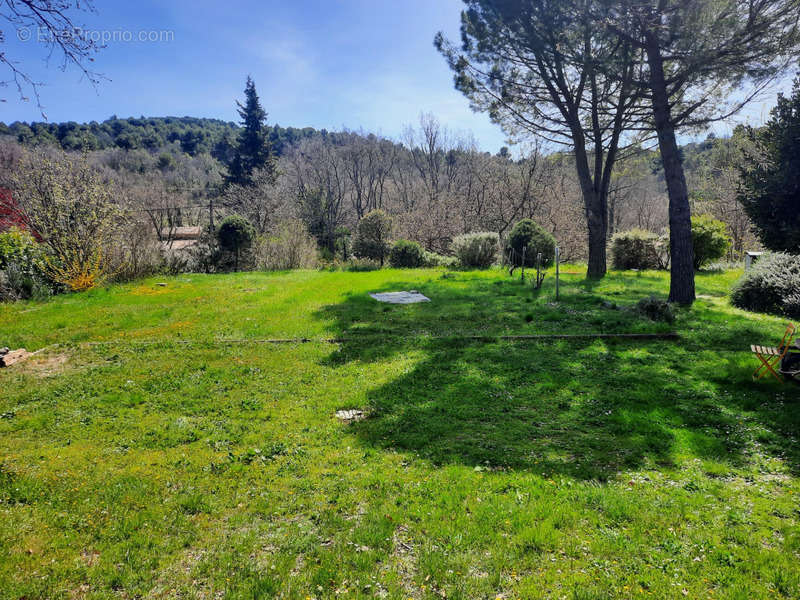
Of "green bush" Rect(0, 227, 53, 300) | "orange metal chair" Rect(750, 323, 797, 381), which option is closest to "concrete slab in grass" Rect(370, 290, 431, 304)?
"orange metal chair" Rect(750, 323, 797, 381)

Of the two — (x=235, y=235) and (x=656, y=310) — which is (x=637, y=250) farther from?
(x=235, y=235)

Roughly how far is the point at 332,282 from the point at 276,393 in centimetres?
807

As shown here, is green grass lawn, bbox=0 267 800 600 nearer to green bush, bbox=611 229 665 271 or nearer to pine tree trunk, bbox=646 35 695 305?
pine tree trunk, bbox=646 35 695 305

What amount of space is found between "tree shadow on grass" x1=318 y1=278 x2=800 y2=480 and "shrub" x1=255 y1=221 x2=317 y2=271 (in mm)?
9435

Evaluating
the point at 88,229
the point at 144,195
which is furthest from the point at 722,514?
the point at 144,195

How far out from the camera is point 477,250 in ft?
53.3

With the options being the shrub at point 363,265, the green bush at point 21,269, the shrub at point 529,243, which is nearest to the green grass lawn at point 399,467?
the green bush at point 21,269

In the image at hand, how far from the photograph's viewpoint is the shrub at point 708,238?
1399cm

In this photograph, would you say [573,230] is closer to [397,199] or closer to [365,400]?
[397,199]

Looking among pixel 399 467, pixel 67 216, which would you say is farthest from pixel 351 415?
pixel 67 216

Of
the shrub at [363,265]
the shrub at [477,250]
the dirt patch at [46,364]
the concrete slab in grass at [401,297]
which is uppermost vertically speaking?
the shrub at [477,250]

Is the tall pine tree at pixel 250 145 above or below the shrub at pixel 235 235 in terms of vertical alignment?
above

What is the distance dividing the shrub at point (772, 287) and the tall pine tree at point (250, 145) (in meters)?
31.0

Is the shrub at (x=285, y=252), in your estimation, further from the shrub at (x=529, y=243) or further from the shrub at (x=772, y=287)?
the shrub at (x=772, y=287)
